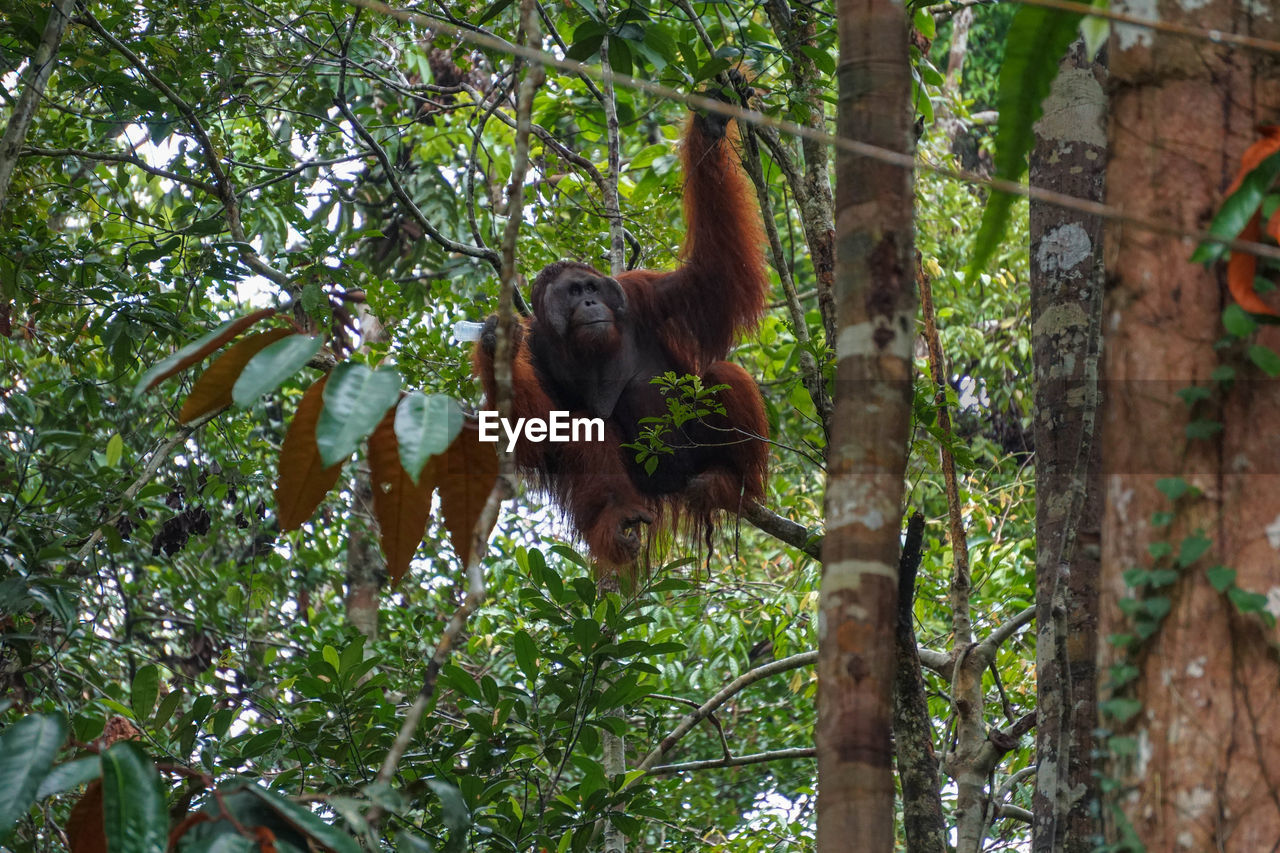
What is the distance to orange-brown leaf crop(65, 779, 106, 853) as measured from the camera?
5.84 feet

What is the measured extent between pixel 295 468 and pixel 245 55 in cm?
331

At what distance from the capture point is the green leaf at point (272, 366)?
1493mm

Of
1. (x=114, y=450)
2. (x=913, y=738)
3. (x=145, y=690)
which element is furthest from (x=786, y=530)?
(x=114, y=450)

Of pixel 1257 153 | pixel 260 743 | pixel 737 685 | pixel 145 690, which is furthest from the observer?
pixel 737 685

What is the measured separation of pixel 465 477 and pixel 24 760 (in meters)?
0.70

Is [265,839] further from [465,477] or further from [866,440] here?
[866,440]

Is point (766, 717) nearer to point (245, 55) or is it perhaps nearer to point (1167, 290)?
point (245, 55)

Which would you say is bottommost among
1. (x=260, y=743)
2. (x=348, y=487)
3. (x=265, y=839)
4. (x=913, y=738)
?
(x=265, y=839)

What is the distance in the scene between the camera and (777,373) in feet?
20.8

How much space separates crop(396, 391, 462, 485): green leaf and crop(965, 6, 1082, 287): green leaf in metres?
0.77

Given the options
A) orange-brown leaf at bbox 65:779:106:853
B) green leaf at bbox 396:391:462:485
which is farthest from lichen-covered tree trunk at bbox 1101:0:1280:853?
orange-brown leaf at bbox 65:779:106:853

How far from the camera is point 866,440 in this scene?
1.66m

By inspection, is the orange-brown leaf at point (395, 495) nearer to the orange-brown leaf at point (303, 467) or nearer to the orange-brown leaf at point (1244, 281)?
the orange-brown leaf at point (303, 467)

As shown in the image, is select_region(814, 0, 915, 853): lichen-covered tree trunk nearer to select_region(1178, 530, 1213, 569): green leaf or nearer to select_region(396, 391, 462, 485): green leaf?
select_region(1178, 530, 1213, 569): green leaf
